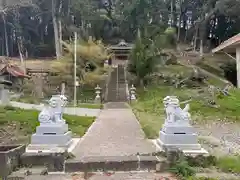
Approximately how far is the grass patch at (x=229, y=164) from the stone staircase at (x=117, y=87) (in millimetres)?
19305

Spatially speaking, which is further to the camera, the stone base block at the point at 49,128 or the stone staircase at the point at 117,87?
the stone staircase at the point at 117,87

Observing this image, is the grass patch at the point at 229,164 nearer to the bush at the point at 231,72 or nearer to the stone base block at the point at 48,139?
the stone base block at the point at 48,139

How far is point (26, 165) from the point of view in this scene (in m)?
7.31

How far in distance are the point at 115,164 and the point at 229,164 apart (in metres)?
2.41

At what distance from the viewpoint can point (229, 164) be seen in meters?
7.28

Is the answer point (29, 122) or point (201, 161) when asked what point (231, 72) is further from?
point (201, 161)

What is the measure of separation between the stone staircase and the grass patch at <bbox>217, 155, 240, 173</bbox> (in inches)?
760

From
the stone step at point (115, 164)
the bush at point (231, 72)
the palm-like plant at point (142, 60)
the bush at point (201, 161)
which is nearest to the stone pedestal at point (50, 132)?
the stone step at point (115, 164)

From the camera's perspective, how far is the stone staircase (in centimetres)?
2753

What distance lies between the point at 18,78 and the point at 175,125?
26.5 metres

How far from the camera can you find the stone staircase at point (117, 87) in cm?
2753

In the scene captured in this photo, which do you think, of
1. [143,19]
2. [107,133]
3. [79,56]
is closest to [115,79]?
[79,56]

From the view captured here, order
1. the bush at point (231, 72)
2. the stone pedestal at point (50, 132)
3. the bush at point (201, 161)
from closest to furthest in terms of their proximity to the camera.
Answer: the bush at point (201, 161) < the stone pedestal at point (50, 132) < the bush at point (231, 72)

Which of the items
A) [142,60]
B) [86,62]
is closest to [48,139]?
[142,60]
